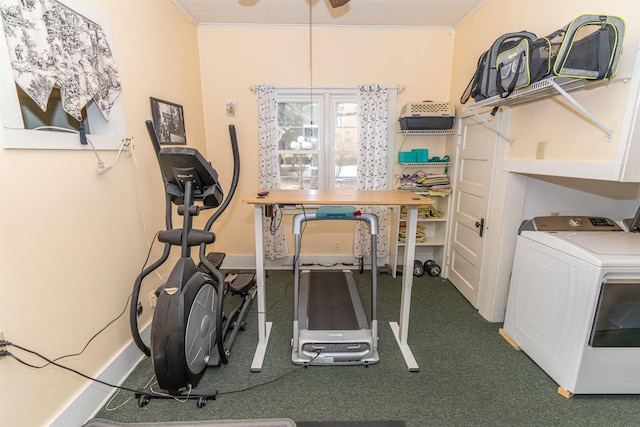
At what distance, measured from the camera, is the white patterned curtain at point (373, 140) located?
126 inches

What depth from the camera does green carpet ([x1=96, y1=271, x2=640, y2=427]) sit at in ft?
5.17

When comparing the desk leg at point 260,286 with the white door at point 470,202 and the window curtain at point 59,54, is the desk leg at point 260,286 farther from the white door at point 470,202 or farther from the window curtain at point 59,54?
the white door at point 470,202

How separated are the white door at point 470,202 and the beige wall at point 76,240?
2.87 m

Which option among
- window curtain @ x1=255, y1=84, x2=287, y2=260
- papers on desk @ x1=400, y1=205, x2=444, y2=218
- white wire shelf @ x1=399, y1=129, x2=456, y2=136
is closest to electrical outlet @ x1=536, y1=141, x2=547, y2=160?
white wire shelf @ x1=399, y1=129, x2=456, y2=136

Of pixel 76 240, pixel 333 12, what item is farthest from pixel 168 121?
pixel 333 12

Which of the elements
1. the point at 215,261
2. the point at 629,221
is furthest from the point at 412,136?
the point at 215,261

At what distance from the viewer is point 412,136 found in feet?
11.1

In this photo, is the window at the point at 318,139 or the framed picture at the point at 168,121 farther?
the window at the point at 318,139

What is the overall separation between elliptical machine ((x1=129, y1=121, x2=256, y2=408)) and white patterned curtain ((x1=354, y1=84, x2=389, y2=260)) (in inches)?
71.2

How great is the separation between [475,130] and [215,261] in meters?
2.88

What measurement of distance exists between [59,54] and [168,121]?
1.13m

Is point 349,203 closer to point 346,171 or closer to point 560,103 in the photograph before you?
point 560,103

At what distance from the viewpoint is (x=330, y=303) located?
2.43 metres

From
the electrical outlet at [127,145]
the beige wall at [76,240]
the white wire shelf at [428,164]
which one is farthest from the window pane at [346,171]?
the electrical outlet at [127,145]
